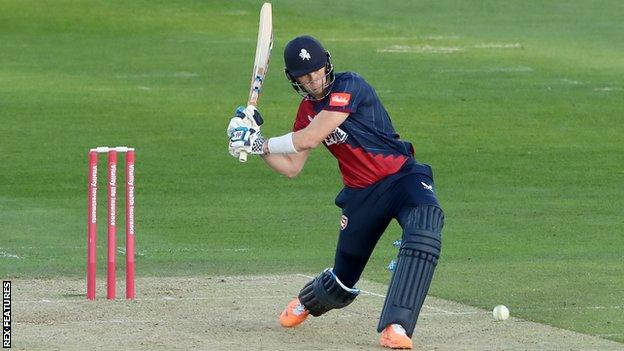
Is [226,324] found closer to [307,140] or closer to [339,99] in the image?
[307,140]

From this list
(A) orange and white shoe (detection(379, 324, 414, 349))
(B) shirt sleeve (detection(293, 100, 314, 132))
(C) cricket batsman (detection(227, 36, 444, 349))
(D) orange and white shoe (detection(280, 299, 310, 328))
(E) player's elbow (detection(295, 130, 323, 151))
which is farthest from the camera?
(D) orange and white shoe (detection(280, 299, 310, 328))

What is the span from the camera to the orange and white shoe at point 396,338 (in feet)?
28.2

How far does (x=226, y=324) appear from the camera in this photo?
31.4ft

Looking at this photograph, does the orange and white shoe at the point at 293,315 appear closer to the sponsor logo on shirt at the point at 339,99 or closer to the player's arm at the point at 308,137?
the player's arm at the point at 308,137

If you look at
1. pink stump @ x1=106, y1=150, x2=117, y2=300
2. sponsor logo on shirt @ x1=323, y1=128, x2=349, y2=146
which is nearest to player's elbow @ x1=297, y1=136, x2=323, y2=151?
sponsor logo on shirt @ x1=323, y1=128, x2=349, y2=146

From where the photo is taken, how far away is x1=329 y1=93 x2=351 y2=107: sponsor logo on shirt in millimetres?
8969

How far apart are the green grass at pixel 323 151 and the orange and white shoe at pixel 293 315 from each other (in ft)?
4.65

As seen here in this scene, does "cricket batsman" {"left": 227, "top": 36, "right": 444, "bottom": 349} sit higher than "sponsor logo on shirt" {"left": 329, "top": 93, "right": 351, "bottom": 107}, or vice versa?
"sponsor logo on shirt" {"left": 329, "top": 93, "right": 351, "bottom": 107}

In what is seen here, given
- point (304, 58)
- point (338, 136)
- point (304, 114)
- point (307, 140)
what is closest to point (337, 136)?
point (338, 136)

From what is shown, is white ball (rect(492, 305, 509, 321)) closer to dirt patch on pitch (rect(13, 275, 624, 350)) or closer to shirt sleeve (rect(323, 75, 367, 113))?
dirt patch on pitch (rect(13, 275, 624, 350))

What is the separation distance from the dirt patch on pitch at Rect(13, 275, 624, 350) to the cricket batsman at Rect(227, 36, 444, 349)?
384 millimetres

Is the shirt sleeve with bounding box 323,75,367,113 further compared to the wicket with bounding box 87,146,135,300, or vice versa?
the wicket with bounding box 87,146,135,300

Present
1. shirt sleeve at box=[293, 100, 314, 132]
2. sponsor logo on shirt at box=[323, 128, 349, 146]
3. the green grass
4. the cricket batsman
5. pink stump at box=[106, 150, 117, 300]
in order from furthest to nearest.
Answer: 1. the green grass
2. pink stump at box=[106, 150, 117, 300]
3. shirt sleeve at box=[293, 100, 314, 132]
4. sponsor logo on shirt at box=[323, 128, 349, 146]
5. the cricket batsman

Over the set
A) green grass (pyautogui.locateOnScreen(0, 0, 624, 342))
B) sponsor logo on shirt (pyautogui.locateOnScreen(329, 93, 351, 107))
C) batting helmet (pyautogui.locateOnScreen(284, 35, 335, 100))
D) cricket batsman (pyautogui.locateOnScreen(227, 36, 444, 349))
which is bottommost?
green grass (pyautogui.locateOnScreen(0, 0, 624, 342))
